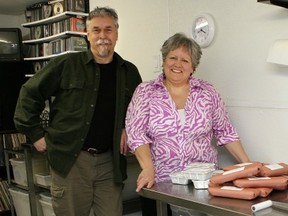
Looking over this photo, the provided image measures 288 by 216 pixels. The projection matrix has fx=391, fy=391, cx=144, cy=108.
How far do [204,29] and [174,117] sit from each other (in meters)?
0.69

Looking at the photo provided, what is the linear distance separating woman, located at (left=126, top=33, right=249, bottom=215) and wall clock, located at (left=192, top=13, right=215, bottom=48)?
377mm

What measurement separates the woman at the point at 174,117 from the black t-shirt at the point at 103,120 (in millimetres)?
201

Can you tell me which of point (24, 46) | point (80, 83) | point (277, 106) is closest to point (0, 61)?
point (24, 46)

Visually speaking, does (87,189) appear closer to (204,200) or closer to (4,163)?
(204,200)

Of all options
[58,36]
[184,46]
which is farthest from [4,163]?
[184,46]

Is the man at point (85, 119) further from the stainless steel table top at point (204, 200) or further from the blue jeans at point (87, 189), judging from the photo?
the stainless steel table top at point (204, 200)

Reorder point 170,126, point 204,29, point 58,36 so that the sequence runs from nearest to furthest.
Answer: point 170,126 < point 204,29 < point 58,36

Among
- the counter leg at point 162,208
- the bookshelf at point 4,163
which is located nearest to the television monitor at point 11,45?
the bookshelf at point 4,163

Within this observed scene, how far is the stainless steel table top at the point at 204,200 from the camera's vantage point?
1273 mm

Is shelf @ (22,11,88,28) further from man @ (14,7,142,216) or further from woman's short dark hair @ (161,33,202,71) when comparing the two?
woman's short dark hair @ (161,33,202,71)

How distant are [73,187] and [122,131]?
0.40 meters

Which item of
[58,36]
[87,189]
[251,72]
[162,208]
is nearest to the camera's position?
[162,208]

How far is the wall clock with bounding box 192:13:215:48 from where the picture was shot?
7.25 ft

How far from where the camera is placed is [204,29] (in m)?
2.25
